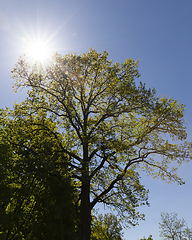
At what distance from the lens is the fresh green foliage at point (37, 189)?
1497 centimetres

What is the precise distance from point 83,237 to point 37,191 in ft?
16.7

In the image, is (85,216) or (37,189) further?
(37,189)

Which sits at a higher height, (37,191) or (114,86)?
(114,86)

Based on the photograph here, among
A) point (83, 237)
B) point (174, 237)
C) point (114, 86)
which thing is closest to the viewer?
point (83, 237)

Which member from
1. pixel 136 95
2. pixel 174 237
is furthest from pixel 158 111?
pixel 174 237

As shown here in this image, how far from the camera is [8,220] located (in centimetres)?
1310

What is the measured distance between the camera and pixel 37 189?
659 inches

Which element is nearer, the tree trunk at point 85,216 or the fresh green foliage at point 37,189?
the fresh green foliage at point 37,189

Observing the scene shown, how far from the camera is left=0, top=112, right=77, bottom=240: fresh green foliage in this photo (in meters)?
15.0

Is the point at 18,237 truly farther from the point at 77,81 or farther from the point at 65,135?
the point at 77,81

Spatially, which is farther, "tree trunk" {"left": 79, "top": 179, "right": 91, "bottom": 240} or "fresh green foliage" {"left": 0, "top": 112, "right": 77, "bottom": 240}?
"tree trunk" {"left": 79, "top": 179, "right": 91, "bottom": 240}

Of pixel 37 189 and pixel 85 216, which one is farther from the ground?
pixel 37 189

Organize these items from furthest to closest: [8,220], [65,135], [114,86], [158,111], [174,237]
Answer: [174,237], [65,135], [114,86], [158,111], [8,220]

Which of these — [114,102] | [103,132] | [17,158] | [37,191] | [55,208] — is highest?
[114,102]
